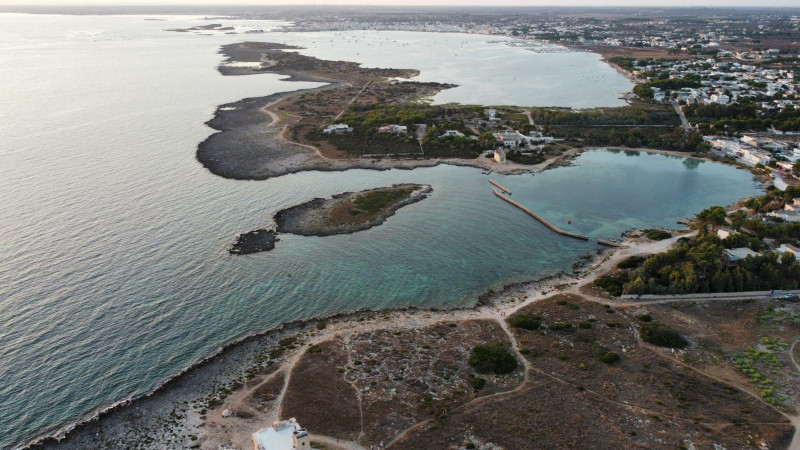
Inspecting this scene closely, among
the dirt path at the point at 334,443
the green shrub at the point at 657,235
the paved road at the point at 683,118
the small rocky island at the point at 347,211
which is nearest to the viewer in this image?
the dirt path at the point at 334,443

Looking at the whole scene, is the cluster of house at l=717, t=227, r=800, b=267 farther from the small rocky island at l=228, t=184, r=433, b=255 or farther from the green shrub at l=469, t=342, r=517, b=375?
the small rocky island at l=228, t=184, r=433, b=255

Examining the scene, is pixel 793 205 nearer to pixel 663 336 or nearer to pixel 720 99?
pixel 663 336

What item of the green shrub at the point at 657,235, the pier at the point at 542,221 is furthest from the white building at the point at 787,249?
the pier at the point at 542,221

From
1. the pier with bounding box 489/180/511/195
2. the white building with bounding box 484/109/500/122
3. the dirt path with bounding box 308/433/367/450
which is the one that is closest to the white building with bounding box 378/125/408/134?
the white building with bounding box 484/109/500/122

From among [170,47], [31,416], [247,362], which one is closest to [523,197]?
[247,362]

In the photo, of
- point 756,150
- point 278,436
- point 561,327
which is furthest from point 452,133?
point 278,436

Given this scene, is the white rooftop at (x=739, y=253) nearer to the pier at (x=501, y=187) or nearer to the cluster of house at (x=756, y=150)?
the pier at (x=501, y=187)
